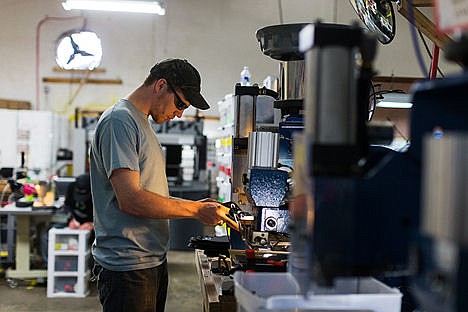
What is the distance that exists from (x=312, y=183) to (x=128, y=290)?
1360 mm

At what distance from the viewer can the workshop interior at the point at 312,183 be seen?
92 cm

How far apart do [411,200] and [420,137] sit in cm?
15

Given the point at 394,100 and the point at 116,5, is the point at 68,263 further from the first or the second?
Result: the point at 394,100

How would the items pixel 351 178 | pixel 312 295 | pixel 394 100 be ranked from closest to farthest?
pixel 351 178 < pixel 312 295 < pixel 394 100

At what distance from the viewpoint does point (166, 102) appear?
2.36m

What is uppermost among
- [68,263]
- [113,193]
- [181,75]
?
[181,75]

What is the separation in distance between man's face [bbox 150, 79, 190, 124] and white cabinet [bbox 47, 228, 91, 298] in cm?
285

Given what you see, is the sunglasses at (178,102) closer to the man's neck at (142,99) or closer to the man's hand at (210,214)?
the man's neck at (142,99)

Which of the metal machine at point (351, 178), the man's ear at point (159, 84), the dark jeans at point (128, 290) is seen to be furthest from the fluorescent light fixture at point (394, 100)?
the metal machine at point (351, 178)

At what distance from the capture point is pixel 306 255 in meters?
1.03

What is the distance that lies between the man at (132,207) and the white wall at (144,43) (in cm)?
624

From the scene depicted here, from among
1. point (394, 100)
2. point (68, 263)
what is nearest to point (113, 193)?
point (394, 100)

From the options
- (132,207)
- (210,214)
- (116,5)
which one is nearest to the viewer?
(132,207)

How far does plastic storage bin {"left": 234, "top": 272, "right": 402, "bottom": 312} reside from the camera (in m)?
1.19
